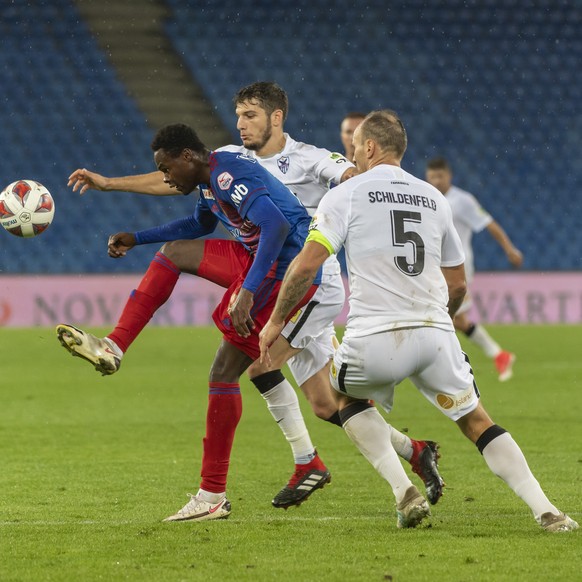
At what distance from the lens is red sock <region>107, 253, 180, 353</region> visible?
5055 mm

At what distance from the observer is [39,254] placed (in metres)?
16.5

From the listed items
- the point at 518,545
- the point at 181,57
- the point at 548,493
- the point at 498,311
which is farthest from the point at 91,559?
the point at 181,57

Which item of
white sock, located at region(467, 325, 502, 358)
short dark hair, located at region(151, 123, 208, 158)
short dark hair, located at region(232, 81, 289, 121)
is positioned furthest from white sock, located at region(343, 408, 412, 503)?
white sock, located at region(467, 325, 502, 358)

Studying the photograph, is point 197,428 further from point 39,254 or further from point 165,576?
point 39,254

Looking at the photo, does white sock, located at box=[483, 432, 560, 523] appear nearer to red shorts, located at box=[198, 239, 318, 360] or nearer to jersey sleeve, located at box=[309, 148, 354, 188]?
red shorts, located at box=[198, 239, 318, 360]

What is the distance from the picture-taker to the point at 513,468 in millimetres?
4242

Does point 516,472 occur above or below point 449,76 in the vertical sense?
above

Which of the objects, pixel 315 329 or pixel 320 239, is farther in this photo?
pixel 315 329

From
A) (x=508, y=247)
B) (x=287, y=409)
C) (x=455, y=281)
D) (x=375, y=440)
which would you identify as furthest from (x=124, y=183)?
(x=508, y=247)

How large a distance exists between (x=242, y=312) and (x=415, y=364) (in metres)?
0.82

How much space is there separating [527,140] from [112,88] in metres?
6.54

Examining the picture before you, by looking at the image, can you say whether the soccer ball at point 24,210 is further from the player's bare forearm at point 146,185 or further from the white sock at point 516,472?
the white sock at point 516,472

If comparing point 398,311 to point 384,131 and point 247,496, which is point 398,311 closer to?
point 384,131

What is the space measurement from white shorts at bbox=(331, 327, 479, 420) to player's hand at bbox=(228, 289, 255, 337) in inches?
21.0
